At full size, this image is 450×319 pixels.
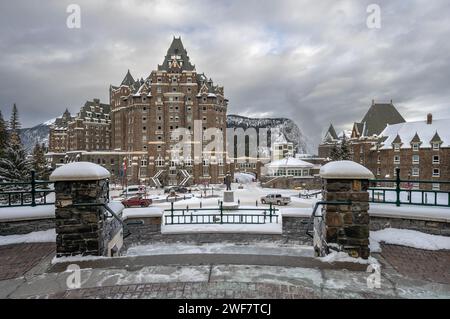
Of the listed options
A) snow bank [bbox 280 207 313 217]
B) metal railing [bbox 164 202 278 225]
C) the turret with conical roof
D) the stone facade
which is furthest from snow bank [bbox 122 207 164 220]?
the turret with conical roof

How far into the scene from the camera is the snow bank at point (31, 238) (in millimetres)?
6266

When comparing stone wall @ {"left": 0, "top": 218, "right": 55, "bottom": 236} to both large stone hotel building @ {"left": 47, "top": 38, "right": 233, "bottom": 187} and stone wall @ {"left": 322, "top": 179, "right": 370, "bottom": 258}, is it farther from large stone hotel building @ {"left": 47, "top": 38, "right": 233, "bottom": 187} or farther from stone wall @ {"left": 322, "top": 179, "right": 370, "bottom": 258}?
large stone hotel building @ {"left": 47, "top": 38, "right": 233, "bottom": 187}

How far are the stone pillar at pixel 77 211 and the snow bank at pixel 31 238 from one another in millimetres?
1943

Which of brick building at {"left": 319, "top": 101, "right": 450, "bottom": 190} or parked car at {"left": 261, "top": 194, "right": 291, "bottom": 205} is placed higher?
A: brick building at {"left": 319, "top": 101, "right": 450, "bottom": 190}

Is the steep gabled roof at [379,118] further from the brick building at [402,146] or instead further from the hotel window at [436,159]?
the hotel window at [436,159]

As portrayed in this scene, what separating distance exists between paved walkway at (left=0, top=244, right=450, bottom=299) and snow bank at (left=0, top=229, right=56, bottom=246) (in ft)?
3.80

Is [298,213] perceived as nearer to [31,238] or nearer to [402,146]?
[31,238]

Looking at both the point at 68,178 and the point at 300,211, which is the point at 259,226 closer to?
the point at 300,211

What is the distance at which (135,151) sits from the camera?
64875 mm

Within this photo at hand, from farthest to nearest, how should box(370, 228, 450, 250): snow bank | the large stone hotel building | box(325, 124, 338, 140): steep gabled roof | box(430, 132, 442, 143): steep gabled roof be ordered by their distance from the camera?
box(325, 124, 338, 140): steep gabled roof < the large stone hotel building < box(430, 132, 442, 143): steep gabled roof < box(370, 228, 450, 250): snow bank

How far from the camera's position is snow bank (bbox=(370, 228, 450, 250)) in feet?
19.1

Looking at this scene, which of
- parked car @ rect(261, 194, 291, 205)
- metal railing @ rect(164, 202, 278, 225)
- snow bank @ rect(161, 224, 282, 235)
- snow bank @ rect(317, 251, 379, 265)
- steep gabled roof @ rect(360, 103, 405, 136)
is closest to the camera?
snow bank @ rect(317, 251, 379, 265)
